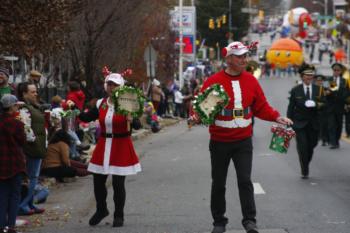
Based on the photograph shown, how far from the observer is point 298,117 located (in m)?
16.2

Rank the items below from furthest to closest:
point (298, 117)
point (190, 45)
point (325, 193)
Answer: point (190, 45) → point (298, 117) → point (325, 193)

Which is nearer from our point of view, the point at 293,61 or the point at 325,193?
the point at 325,193

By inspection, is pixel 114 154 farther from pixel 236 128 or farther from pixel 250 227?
pixel 250 227

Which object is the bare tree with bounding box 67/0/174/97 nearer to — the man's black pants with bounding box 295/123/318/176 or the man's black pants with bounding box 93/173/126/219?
the man's black pants with bounding box 295/123/318/176

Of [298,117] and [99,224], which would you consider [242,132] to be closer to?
[99,224]

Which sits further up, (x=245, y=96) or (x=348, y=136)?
(x=245, y=96)

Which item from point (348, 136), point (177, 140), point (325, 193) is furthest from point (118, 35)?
point (325, 193)

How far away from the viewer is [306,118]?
53.1ft

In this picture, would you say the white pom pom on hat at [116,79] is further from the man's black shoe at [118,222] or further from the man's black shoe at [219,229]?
the man's black shoe at [219,229]

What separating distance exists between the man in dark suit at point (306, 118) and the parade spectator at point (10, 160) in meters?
6.74

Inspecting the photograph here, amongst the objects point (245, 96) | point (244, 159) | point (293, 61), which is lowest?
point (293, 61)

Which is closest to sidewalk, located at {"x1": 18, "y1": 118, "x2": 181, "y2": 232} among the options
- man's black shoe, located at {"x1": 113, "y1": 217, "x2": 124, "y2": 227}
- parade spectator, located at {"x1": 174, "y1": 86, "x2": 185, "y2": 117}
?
man's black shoe, located at {"x1": 113, "y1": 217, "x2": 124, "y2": 227}

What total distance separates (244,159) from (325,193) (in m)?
4.49

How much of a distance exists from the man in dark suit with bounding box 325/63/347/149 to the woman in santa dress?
502 inches
